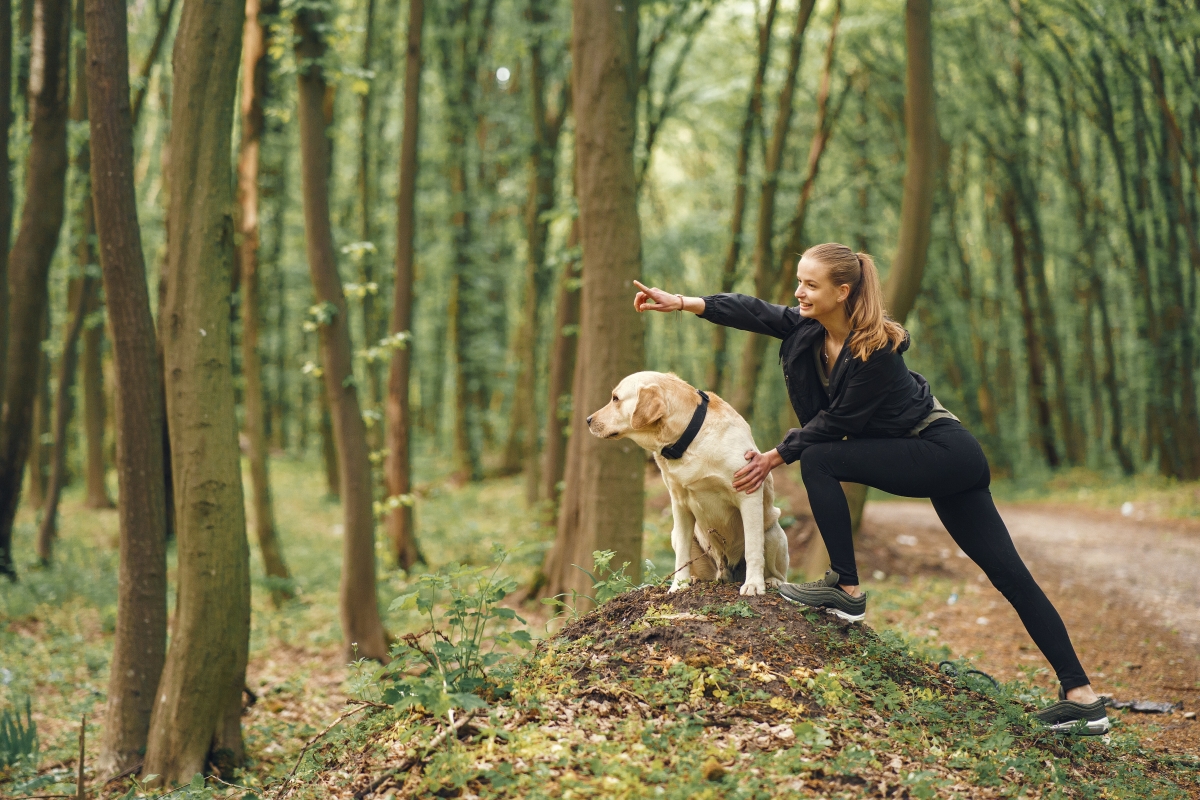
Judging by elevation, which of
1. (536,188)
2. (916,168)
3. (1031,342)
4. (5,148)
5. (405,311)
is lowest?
(1031,342)

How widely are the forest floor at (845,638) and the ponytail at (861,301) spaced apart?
1.47 m

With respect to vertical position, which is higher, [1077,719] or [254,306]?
[254,306]

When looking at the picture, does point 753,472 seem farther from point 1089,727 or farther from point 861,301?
point 1089,727

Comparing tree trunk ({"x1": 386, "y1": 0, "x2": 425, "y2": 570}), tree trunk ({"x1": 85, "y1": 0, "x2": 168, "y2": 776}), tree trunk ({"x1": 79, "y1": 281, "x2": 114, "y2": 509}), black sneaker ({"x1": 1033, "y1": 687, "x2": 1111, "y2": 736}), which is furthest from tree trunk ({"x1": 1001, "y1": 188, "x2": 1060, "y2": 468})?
tree trunk ({"x1": 79, "y1": 281, "x2": 114, "y2": 509})

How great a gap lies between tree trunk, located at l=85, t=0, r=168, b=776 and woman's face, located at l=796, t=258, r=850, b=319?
4.50 meters

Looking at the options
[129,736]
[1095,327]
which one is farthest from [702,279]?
[129,736]

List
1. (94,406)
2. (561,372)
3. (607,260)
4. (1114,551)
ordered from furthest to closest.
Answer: (94,406) → (561,372) → (1114,551) → (607,260)

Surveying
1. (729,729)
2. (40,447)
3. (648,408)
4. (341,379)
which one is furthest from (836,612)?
(40,447)

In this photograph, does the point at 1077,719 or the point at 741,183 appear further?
the point at 741,183

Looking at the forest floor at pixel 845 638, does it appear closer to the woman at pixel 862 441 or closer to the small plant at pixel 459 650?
the small plant at pixel 459 650

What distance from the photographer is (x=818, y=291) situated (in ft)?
13.5

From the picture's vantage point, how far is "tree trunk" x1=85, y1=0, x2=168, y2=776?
5754 millimetres

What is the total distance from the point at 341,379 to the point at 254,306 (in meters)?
3.48

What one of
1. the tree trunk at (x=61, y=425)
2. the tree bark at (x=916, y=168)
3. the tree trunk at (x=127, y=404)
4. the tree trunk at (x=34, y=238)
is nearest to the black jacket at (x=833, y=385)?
the tree bark at (x=916, y=168)
